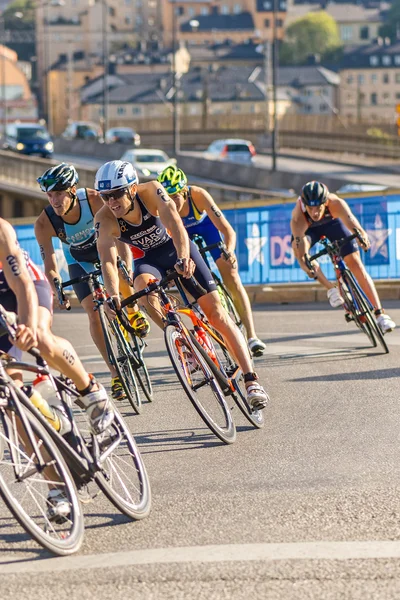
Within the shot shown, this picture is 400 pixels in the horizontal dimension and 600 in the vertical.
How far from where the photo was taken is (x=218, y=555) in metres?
5.93

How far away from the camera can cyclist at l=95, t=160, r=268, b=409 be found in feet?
28.6

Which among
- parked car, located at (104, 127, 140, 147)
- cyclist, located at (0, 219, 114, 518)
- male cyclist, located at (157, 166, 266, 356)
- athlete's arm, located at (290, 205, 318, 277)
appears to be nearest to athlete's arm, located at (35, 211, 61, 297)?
male cyclist, located at (157, 166, 266, 356)

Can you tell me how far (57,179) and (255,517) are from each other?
335 centimetres

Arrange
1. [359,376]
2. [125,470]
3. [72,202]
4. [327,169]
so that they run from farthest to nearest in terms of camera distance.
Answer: [327,169] → [359,376] → [72,202] → [125,470]

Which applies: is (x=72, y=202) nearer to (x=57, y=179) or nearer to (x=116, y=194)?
(x=57, y=179)

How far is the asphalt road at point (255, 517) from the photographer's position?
18.2ft

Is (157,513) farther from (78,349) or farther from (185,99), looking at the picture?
(185,99)

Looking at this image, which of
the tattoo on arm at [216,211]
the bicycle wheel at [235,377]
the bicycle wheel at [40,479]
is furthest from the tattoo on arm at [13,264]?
the tattoo on arm at [216,211]

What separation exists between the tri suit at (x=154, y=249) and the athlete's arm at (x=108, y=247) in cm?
16

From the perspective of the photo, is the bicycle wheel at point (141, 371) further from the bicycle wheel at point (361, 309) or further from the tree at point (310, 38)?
the tree at point (310, 38)

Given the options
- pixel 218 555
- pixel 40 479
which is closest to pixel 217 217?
pixel 40 479

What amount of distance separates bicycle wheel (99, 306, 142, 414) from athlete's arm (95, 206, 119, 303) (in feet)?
3.07

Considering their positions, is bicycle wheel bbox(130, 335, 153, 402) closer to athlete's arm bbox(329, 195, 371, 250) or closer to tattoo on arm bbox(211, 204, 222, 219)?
tattoo on arm bbox(211, 204, 222, 219)

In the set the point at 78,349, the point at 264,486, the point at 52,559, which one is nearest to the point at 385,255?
the point at 78,349
